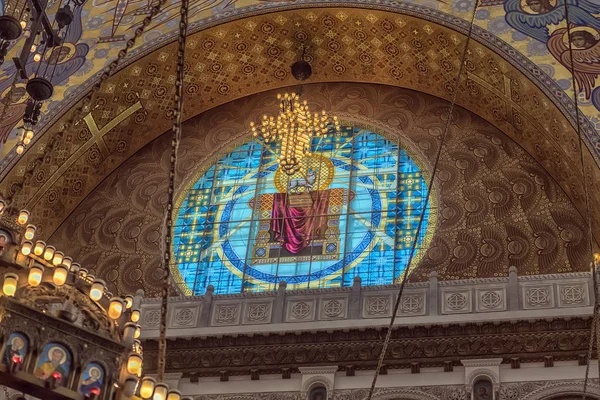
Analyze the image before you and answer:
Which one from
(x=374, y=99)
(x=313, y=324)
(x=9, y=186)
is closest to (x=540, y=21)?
(x=374, y=99)

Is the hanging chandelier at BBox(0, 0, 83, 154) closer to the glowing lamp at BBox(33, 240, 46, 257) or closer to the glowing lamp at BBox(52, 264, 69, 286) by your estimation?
the glowing lamp at BBox(33, 240, 46, 257)

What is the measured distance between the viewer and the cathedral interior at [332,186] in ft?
47.2

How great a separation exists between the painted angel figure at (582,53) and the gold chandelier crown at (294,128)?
3622 mm

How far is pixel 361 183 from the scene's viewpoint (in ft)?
56.9

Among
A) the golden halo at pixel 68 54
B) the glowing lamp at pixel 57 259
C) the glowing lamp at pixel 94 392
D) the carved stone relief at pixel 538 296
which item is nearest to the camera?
the glowing lamp at pixel 94 392

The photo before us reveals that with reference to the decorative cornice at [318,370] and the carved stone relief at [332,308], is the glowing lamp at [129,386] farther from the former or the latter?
the carved stone relief at [332,308]

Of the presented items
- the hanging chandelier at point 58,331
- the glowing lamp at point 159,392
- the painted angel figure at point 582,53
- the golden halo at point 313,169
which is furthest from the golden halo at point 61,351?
the painted angel figure at point 582,53

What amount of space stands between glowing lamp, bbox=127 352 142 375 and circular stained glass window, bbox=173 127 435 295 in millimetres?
6431

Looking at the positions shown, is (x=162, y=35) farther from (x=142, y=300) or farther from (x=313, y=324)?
(x=313, y=324)

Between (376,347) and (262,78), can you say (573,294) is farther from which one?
(262,78)

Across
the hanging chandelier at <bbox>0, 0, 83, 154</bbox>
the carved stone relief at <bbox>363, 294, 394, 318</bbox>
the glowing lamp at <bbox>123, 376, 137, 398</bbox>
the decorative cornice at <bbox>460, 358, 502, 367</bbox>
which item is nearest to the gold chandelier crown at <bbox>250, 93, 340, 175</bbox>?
the carved stone relief at <bbox>363, 294, 394, 318</bbox>

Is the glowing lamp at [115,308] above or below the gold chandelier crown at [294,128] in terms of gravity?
below

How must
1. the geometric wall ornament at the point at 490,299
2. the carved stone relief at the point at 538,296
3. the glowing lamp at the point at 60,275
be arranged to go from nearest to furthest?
the glowing lamp at the point at 60,275
the carved stone relief at the point at 538,296
the geometric wall ornament at the point at 490,299

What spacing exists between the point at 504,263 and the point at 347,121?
378 centimetres
